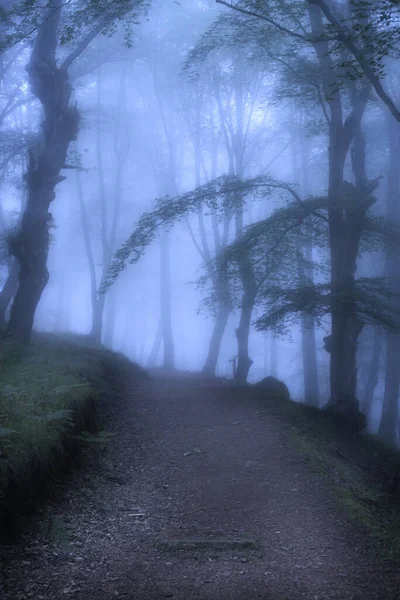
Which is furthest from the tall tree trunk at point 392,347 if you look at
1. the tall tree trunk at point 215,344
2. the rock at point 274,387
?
the tall tree trunk at point 215,344

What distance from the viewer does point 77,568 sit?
4301mm

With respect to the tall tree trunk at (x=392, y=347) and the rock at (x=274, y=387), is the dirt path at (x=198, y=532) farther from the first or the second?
the tall tree trunk at (x=392, y=347)

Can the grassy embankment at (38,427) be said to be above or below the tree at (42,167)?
below

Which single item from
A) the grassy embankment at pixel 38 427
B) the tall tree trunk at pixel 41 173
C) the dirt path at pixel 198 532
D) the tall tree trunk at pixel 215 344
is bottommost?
the dirt path at pixel 198 532

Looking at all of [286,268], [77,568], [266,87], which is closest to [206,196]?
[286,268]

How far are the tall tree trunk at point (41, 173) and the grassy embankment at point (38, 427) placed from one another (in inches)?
74.2

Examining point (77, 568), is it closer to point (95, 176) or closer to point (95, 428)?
point (95, 428)

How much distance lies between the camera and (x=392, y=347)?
17.7 metres

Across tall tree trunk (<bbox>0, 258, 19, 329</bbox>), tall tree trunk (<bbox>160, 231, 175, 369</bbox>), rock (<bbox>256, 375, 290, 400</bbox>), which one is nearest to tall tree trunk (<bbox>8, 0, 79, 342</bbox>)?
tall tree trunk (<bbox>0, 258, 19, 329</bbox>)

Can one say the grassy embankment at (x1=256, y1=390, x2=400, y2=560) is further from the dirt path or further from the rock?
the rock

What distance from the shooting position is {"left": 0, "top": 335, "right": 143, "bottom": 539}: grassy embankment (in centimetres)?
469

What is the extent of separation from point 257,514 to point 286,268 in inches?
366

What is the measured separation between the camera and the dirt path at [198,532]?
419 centimetres

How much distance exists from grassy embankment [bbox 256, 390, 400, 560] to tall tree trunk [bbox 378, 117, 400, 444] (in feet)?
16.1
